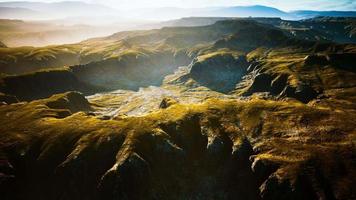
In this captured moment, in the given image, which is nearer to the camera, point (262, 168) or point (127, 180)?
point (262, 168)

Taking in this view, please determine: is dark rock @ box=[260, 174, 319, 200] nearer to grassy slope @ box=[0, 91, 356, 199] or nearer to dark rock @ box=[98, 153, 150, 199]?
grassy slope @ box=[0, 91, 356, 199]

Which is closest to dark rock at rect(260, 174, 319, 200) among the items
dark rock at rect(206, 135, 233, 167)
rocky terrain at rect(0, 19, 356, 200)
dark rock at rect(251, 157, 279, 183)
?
rocky terrain at rect(0, 19, 356, 200)

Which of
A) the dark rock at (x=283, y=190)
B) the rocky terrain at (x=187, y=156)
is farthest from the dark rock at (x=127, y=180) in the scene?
the dark rock at (x=283, y=190)

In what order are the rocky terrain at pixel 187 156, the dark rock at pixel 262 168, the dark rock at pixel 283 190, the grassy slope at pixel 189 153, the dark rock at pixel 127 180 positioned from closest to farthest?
the dark rock at pixel 283 190 < the rocky terrain at pixel 187 156 < the grassy slope at pixel 189 153 < the dark rock at pixel 127 180 < the dark rock at pixel 262 168

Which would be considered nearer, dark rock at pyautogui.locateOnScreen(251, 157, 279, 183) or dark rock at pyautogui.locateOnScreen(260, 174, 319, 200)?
dark rock at pyautogui.locateOnScreen(260, 174, 319, 200)

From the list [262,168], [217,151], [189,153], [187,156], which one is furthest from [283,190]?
[189,153]

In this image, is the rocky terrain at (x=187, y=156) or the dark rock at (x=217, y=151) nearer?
the rocky terrain at (x=187, y=156)

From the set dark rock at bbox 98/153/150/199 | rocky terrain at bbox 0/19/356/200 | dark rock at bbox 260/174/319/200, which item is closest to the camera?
dark rock at bbox 260/174/319/200

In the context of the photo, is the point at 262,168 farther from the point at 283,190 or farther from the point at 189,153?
the point at 189,153

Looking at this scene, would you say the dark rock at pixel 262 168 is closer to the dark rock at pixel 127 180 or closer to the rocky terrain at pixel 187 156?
the rocky terrain at pixel 187 156

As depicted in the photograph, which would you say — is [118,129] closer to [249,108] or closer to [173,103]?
[173,103]

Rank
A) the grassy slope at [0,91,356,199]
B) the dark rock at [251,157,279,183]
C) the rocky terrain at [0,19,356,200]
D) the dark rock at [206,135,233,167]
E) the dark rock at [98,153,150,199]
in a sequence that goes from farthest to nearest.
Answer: the dark rock at [206,135,233,167] → the dark rock at [251,157,279,183] → the dark rock at [98,153,150,199] → the grassy slope at [0,91,356,199] → the rocky terrain at [0,19,356,200]
